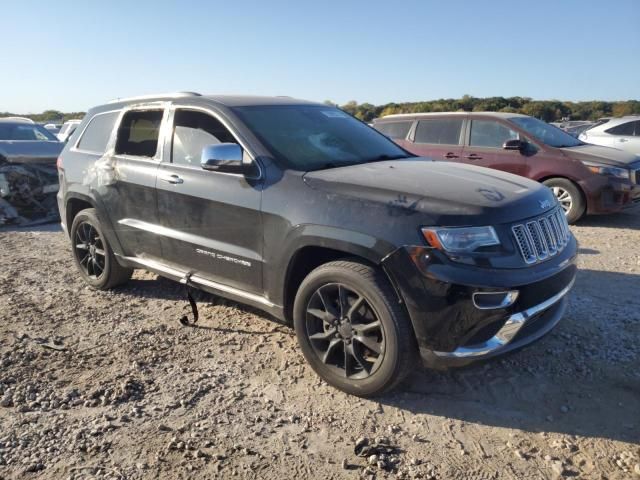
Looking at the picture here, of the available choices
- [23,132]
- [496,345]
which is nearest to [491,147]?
[496,345]

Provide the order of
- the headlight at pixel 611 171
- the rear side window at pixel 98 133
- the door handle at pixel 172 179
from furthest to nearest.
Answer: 1. the headlight at pixel 611 171
2. the rear side window at pixel 98 133
3. the door handle at pixel 172 179

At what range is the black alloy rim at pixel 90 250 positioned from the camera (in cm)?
502

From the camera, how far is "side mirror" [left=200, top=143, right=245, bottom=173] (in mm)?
3367

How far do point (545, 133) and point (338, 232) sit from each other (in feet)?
21.8

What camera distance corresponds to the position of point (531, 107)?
33000 millimetres

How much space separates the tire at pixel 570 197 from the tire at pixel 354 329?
567cm

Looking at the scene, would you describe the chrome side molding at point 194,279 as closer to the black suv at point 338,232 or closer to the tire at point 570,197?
the black suv at point 338,232

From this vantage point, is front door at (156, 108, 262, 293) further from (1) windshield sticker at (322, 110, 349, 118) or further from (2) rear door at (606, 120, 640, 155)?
(2) rear door at (606, 120, 640, 155)

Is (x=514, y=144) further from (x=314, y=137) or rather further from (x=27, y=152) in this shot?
(x=27, y=152)

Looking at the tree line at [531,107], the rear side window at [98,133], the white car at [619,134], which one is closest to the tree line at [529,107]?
the tree line at [531,107]

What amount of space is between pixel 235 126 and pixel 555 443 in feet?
9.23

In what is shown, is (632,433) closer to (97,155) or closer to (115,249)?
(115,249)

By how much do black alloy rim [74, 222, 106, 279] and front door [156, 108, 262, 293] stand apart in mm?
1206

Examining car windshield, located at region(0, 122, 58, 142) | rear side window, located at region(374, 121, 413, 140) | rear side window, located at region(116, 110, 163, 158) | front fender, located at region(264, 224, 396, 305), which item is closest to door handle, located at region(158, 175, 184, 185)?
rear side window, located at region(116, 110, 163, 158)
